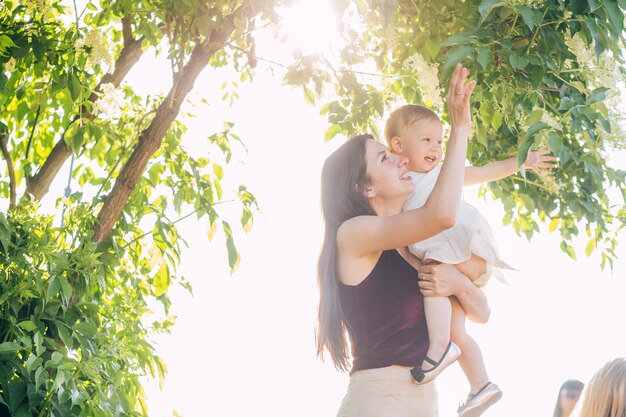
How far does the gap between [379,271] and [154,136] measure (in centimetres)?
115

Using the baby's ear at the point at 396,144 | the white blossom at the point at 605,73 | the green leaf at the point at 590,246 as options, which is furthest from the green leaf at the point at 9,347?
the green leaf at the point at 590,246

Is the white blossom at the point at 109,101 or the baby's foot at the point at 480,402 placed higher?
the white blossom at the point at 109,101

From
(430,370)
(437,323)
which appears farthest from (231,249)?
(430,370)

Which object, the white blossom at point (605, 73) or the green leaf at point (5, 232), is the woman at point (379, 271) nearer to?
the white blossom at point (605, 73)

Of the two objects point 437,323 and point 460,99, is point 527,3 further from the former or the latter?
point 437,323

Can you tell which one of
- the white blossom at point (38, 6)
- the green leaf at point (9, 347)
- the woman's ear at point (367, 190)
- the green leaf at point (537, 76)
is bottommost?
the green leaf at point (9, 347)

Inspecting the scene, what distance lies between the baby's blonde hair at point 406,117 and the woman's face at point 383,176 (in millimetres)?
339

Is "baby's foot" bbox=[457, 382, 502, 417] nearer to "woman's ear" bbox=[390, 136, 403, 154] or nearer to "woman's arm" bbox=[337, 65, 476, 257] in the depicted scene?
"woman's arm" bbox=[337, 65, 476, 257]

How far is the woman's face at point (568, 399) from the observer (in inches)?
132

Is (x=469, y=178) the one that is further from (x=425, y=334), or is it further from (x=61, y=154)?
(x=61, y=154)

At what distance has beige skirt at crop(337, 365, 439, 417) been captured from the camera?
5.95 ft

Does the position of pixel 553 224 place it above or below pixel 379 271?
above

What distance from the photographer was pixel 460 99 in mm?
1804

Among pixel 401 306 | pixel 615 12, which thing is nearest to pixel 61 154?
pixel 401 306
